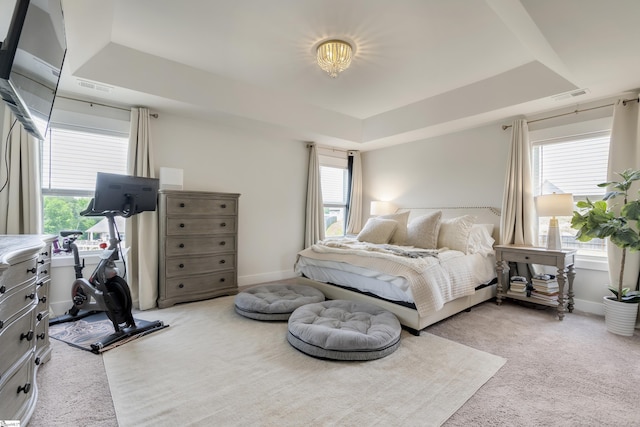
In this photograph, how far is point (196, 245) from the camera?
352 centimetres

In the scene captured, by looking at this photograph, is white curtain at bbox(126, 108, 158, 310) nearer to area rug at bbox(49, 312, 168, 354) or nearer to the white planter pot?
area rug at bbox(49, 312, 168, 354)

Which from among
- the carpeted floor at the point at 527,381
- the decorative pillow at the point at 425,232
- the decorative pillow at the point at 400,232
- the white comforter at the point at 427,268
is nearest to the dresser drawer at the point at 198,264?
the carpeted floor at the point at 527,381

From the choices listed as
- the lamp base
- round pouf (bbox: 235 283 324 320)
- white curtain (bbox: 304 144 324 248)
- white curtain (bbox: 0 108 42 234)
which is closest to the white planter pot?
the lamp base

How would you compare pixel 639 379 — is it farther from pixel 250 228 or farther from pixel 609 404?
pixel 250 228

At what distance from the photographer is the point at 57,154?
122 inches

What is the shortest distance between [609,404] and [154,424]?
2.49 metres

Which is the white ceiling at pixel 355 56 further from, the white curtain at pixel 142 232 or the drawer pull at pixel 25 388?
the drawer pull at pixel 25 388

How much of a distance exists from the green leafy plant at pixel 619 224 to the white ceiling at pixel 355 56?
1000mm

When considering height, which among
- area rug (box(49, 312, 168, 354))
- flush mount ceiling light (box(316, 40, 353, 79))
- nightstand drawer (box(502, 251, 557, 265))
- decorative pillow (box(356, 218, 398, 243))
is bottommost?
area rug (box(49, 312, 168, 354))

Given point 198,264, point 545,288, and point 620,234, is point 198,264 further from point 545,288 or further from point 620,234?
point 620,234

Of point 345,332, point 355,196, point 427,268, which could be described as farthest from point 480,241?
point 355,196

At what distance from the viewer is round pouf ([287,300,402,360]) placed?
2071mm

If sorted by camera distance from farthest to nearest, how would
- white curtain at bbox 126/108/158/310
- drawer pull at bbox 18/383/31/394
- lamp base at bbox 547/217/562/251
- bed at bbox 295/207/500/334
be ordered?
white curtain at bbox 126/108/158/310
lamp base at bbox 547/217/562/251
bed at bbox 295/207/500/334
drawer pull at bbox 18/383/31/394

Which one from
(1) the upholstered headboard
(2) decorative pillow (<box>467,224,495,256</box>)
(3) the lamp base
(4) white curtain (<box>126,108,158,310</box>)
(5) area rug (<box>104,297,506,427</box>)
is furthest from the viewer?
(1) the upholstered headboard
